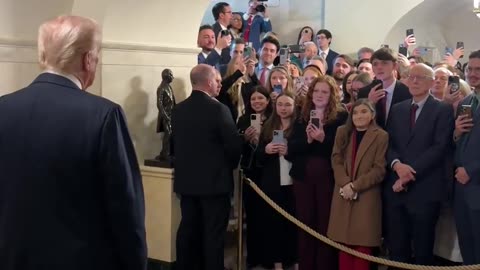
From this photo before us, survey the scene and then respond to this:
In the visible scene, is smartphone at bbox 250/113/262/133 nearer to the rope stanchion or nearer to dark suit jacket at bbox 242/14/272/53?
the rope stanchion

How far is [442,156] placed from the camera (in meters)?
4.62

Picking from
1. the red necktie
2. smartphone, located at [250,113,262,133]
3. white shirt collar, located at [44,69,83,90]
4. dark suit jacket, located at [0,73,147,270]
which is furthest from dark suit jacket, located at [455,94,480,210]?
the red necktie

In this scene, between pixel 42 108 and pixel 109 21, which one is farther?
pixel 109 21

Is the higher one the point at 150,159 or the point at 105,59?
the point at 105,59

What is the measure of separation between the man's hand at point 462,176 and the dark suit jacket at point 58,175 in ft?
8.91

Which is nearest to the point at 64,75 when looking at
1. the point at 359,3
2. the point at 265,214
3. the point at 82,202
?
the point at 82,202

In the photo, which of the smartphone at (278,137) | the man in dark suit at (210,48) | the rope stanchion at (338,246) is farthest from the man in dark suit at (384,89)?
the man in dark suit at (210,48)

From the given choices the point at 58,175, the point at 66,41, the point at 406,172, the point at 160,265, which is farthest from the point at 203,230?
the point at 66,41

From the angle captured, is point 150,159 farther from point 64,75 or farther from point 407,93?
point 64,75

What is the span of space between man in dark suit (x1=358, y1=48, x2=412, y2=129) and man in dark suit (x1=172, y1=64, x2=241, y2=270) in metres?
1.05

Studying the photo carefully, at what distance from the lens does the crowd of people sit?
4.63 meters

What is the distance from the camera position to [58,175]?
2428 millimetres

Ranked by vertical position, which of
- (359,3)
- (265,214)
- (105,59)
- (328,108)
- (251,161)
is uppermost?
(359,3)

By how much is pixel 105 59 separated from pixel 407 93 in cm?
235
